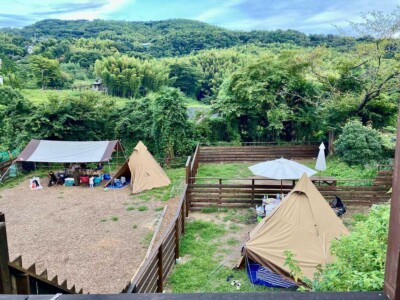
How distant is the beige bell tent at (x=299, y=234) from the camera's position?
591cm

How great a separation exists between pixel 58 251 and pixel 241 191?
520 cm

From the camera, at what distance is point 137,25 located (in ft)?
221

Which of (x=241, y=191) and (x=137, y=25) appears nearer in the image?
(x=241, y=191)

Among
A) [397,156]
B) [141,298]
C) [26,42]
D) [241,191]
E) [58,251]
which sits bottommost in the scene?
[58,251]

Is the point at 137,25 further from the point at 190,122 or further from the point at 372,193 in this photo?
the point at 372,193

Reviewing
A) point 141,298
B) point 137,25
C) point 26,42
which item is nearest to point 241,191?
point 141,298

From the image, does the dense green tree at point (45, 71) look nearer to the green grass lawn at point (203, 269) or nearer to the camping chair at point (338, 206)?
the green grass lawn at point (203, 269)

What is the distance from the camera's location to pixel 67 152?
1347 cm

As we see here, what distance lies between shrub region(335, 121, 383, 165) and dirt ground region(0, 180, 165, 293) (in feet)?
25.6

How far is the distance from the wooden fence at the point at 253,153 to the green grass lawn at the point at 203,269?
25.4 feet

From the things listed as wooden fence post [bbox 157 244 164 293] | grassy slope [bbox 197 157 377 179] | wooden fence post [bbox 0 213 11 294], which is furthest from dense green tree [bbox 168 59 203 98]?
wooden fence post [bbox 0 213 11 294]

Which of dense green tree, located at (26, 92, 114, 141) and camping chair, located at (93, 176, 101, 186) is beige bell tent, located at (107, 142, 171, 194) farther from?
dense green tree, located at (26, 92, 114, 141)

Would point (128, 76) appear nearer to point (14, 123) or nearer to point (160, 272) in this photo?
point (14, 123)

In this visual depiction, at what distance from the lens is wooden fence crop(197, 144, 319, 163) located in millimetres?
16047
